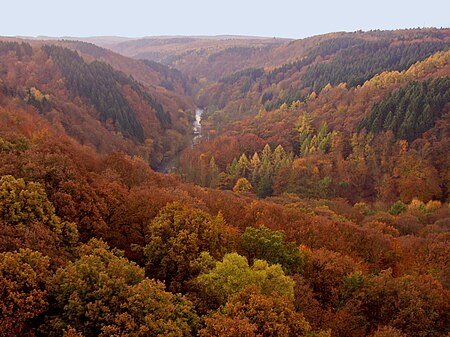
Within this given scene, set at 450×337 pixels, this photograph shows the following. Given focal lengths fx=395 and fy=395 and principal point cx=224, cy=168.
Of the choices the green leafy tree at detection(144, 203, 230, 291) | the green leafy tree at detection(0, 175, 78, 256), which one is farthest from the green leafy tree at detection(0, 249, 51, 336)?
the green leafy tree at detection(144, 203, 230, 291)

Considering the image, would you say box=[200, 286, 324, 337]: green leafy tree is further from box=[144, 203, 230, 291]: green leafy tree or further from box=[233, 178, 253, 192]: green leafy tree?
box=[233, 178, 253, 192]: green leafy tree

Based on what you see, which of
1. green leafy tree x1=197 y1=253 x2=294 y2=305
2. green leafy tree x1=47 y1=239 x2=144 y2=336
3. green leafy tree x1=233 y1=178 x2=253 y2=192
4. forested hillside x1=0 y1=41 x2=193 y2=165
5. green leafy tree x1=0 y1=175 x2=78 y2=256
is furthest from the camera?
forested hillside x1=0 y1=41 x2=193 y2=165

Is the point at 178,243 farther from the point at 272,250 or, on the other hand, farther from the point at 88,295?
the point at 272,250

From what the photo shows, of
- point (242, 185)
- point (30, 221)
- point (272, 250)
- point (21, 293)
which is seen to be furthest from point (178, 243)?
point (242, 185)

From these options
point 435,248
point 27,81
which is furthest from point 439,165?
point 27,81

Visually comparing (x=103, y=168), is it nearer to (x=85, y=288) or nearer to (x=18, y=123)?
(x=18, y=123)

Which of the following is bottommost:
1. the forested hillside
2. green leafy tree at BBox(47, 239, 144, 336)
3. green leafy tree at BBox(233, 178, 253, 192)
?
green leafy tree at BBox(233, 178, 253, 192)

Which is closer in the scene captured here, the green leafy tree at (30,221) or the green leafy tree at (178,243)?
the green leafy tree at (30,221)

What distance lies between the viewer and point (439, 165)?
115m

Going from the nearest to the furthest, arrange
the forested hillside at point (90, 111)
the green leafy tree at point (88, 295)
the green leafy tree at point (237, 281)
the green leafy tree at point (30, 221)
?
the green leafy tree at point (88, 295) → the green leafy tree at point (30, 221) → the green leafy tree at point (237, 281) → the forested hillside at point (90, 111)

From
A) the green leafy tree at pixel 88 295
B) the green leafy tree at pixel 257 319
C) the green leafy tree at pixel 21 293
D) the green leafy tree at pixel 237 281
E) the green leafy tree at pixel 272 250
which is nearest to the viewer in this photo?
the green leafy tree at pixel 21 293

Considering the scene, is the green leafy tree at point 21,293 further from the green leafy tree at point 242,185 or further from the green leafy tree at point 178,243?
the green leafy tree at point 242,185

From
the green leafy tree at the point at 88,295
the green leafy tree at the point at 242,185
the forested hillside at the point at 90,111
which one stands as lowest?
the green leafy tree at the point at 242,185

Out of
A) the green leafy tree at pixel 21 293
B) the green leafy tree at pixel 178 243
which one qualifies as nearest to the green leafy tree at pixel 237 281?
the green leafy tree at pixel 178 243
